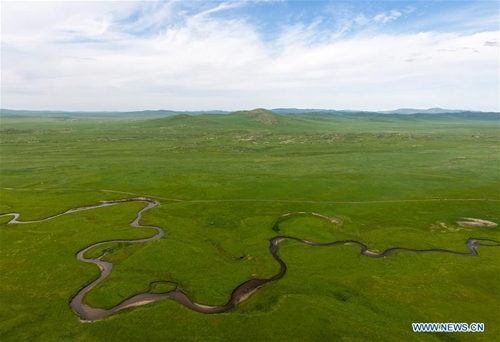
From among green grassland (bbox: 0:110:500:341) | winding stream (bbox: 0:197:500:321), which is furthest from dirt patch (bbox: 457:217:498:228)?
winding stream (bbox: 0:197:500:321)

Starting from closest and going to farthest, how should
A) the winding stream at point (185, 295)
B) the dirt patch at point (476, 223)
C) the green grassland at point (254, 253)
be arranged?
the green grassland at point (254, 253) < the winding stream at point (185, 295) < the dirt patch at point (476, 223)

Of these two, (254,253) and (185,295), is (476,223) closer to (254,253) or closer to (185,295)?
(254,253)

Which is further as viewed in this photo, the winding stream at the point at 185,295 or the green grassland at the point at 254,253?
the winding stream at the point at 185,295

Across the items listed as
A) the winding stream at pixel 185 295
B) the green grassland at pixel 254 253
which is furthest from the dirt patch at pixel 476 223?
the winding stream at pixel 185 295

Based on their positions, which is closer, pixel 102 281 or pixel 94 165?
pixel 102 281

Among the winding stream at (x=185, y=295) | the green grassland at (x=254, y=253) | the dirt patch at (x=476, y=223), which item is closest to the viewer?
the green grassland at (x=254, y=253)

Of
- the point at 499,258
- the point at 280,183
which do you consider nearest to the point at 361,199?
the point at 280,183

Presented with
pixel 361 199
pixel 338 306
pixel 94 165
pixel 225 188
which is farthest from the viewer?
pixel 94 165

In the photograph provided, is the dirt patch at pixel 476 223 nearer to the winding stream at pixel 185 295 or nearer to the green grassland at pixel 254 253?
the green grassland at pixel 254 253

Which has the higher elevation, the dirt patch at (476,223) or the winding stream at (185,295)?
the dirt patch at (476,223)

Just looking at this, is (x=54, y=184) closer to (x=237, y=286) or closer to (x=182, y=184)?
(x=182, y=184)
